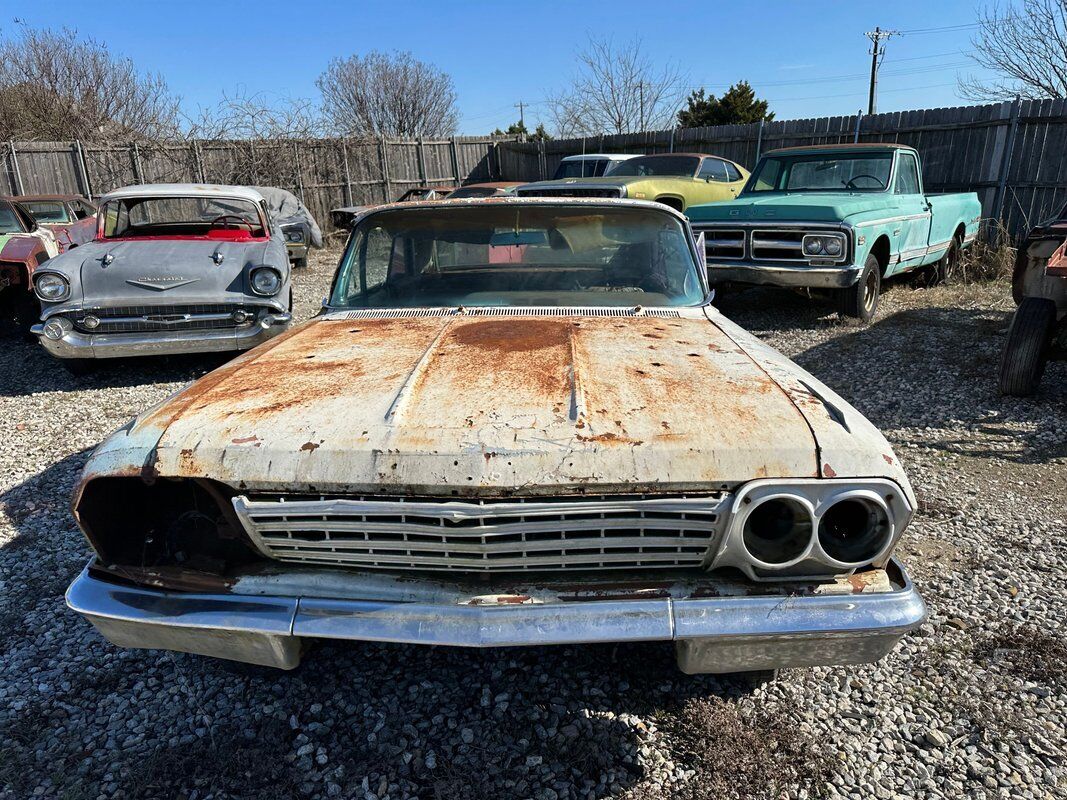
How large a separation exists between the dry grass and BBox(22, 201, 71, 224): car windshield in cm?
1228

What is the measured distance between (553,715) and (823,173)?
7.98 metres

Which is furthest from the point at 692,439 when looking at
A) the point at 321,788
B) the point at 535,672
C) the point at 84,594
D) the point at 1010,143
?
the point at 1010,143

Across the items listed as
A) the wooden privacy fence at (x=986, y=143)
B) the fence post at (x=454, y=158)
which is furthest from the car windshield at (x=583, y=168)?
the fence post at (x=454, y=158)

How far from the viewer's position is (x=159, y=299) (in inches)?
235

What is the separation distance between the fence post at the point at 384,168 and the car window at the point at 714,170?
10060 mm

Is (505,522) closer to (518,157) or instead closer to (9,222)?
(9,222)

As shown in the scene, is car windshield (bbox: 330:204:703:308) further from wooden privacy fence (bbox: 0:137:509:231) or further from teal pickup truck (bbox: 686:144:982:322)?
wooden privacy fence (bbox: 0:137:509:231)

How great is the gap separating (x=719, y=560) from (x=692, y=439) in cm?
33

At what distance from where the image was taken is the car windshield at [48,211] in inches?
380

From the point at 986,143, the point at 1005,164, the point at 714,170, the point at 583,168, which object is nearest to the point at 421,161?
the point at 583,168

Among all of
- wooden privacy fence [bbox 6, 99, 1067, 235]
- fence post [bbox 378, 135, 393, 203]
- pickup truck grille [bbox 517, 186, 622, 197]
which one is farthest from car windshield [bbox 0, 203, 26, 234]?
fence post [bbox 378, 135, 393, 203]

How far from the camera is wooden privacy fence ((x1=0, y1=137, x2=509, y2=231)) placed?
15781 millimetres

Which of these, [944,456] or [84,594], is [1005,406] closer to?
[944,456]

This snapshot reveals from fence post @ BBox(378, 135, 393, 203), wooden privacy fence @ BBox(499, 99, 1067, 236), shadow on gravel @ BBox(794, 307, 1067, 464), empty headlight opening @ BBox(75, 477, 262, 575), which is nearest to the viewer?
empty headlight opening @ BBox(75, 477, 262, 575)
